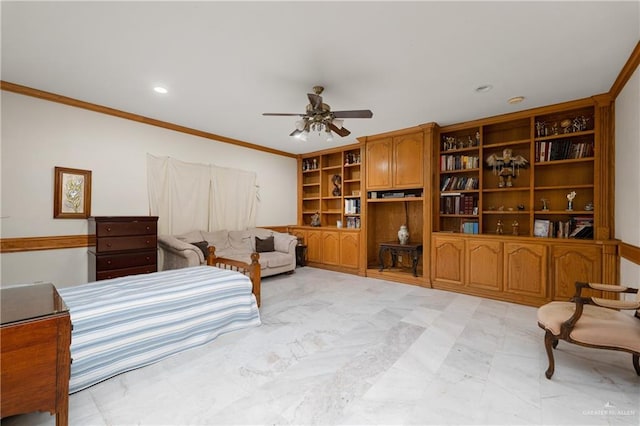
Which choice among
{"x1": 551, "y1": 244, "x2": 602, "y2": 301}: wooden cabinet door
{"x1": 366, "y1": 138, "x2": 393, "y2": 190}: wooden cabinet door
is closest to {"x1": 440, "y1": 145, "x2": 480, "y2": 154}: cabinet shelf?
{"x1": 366, "y1": 138, "x2": 393, "y2": 190}: wooden cabinet door

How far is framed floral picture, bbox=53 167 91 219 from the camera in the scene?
345cm

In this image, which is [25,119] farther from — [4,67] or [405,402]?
[405,402]

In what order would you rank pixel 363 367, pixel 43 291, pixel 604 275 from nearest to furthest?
pixel 43 291 → pixel 363 367 → pixel 604 275

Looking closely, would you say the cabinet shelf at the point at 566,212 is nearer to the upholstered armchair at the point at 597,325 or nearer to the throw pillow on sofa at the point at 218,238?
the upholstered armchair at the point at 597,325

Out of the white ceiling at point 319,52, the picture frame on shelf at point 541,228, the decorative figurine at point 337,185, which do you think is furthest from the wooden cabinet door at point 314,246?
the picture frame on shelf at point 541,228

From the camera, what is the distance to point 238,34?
223 centimetres

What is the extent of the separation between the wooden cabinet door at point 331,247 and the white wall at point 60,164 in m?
3.07

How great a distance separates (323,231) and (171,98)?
12.0 ft

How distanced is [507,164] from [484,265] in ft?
5.09

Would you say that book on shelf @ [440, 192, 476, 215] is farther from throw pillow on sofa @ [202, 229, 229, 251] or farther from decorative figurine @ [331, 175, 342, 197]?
throw pillow on sofa @ [202, 229, 229, 251]

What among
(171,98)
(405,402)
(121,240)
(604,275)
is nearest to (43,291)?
(121,240)

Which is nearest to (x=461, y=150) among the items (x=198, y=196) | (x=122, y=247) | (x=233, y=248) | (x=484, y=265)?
(x=484, y=265)

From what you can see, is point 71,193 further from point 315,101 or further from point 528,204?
point 528,204

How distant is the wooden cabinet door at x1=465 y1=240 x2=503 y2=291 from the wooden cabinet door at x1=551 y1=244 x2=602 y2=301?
59 centimetres
